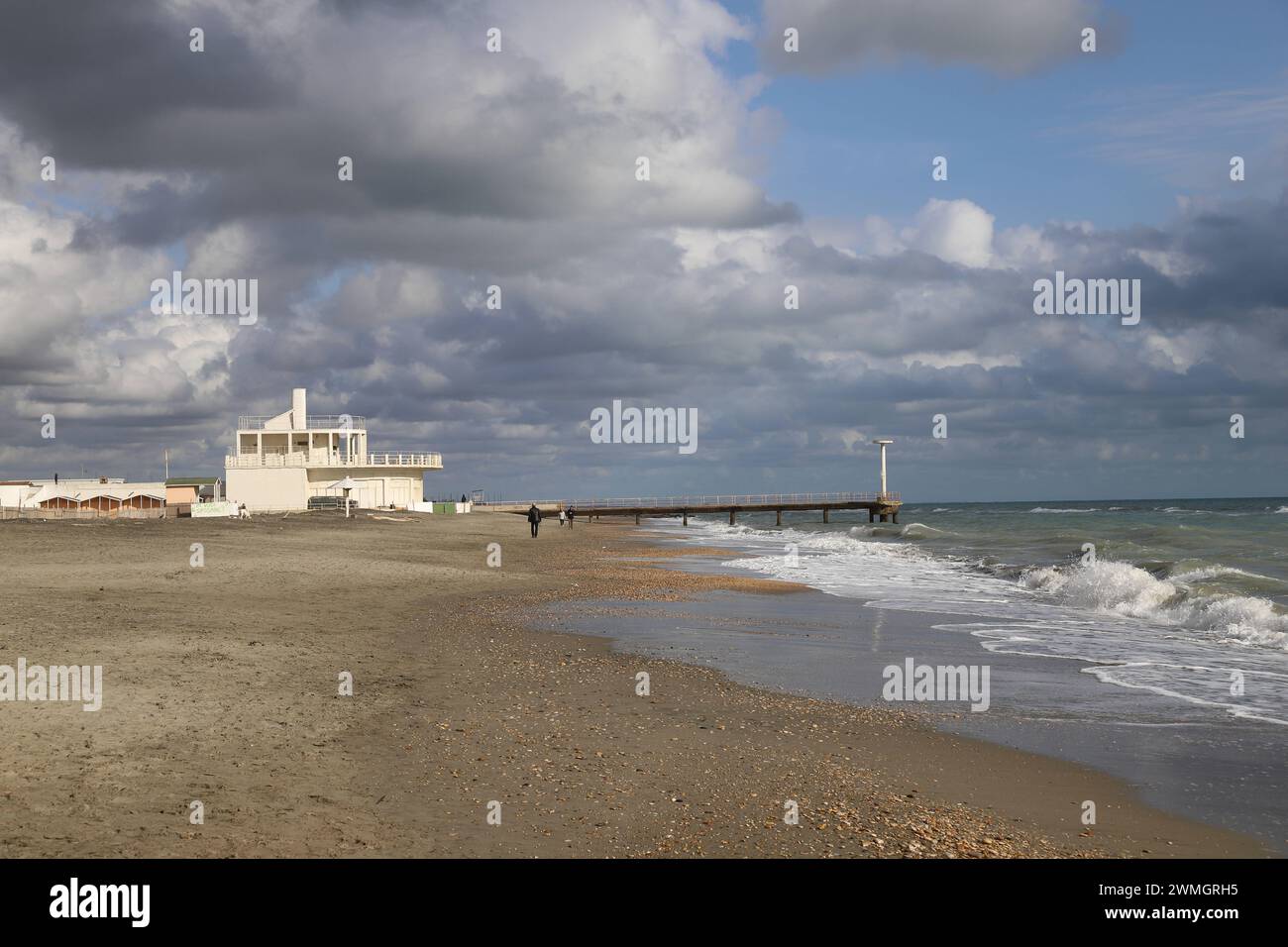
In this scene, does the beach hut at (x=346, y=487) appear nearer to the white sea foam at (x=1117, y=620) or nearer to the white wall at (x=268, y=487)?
the white wall at (x=268, y=487)

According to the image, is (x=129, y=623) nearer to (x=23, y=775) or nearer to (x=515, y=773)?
(x=23, y=775)

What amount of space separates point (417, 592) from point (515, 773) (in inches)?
526

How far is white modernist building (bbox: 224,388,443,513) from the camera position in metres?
63.5

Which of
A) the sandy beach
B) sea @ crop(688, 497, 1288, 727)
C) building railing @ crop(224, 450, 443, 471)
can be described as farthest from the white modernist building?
the sandy beach

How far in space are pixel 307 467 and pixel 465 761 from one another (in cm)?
6130

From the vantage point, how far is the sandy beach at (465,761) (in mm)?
5750

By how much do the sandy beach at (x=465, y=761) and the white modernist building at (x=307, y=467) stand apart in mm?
51012

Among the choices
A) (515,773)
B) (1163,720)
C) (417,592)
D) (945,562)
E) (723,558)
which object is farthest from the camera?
(723,558)

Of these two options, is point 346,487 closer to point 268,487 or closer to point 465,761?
point 268,487

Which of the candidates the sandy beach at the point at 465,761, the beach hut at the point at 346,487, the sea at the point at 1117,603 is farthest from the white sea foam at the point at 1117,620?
the beach hut at the point at 346,487

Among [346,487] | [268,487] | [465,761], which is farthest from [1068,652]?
[268,487]

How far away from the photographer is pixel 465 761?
7387 mm

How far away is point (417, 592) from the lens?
1991 cm
